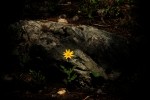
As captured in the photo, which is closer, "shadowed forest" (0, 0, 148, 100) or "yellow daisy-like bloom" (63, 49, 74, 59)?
"shadowed forest" (0, 0, 148, 100)

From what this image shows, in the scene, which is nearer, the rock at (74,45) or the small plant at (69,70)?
the small plant at (69,70)

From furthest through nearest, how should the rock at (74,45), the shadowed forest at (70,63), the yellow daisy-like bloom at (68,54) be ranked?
the rock at (74,45), the yellow daisy-like bloom at (68,54), the shadowed forest at (70,63)

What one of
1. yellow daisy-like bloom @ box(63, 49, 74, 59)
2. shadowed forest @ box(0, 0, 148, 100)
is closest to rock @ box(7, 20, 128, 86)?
shadowed forest @ box(0, 0, 148, 100)

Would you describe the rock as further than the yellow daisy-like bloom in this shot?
Yes

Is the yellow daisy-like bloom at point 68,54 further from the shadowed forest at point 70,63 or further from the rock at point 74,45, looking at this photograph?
the rock at point 74,45

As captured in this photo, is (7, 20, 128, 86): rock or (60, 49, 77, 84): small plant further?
(7, 20, 128, 86): rock

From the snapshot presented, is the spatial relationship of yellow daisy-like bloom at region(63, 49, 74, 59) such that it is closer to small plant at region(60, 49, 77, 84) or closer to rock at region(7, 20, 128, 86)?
small plant at region(60, 49, 77, 84)

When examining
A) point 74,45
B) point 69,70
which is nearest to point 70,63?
point 69,70

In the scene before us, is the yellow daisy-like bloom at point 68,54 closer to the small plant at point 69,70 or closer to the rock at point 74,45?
the small plant at point 69,70

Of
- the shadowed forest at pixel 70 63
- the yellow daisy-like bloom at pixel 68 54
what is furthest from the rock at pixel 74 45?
the yellow daisy-like bloom at pixel 68 54

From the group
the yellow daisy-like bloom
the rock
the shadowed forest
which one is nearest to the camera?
the shadowed forest

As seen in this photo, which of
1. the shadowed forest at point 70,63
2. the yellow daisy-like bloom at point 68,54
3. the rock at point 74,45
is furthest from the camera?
the rock at point 74,45

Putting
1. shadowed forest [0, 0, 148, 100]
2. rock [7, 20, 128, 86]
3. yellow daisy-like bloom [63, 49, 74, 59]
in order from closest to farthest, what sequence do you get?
1. shadowed forest [0, 0, 148, 100]
2. yellow daisy-like bloom [63, 49, 74, 59]
3. rock [7, 20, 128, 86]

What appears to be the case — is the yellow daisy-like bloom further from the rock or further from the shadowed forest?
the rock
